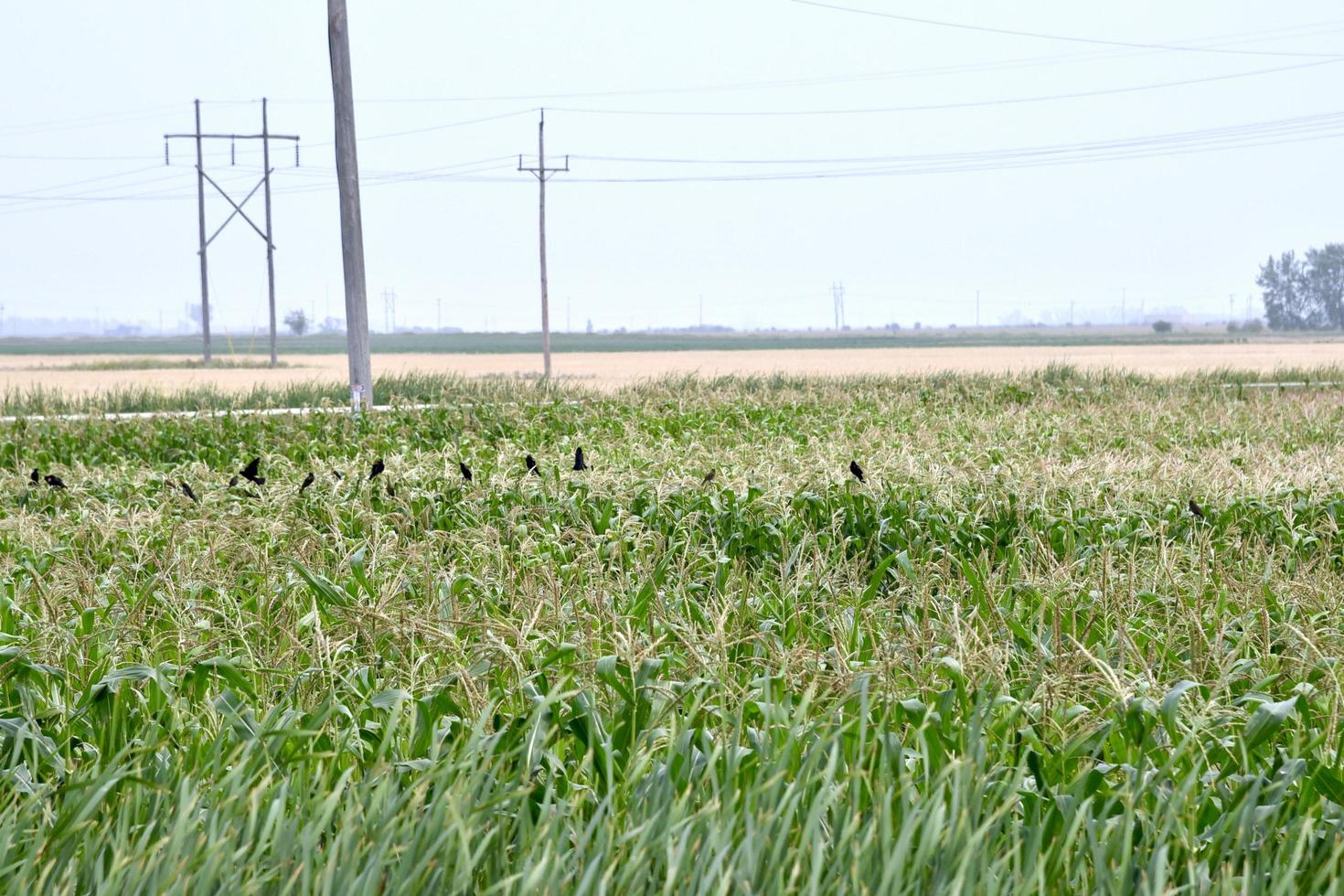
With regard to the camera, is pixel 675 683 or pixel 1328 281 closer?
pixel 675 683

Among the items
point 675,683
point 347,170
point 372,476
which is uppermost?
point 347,170

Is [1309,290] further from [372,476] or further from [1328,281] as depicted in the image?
[372,476]

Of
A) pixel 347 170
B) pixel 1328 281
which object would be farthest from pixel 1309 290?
pixel 347 170

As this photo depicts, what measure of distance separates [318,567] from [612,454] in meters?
4.49

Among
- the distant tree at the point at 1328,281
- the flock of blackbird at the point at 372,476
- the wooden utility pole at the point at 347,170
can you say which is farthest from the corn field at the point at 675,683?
the distant tree at the point at 1328,281

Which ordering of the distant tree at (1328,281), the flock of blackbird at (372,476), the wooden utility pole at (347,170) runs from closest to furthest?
the flock of blackbird at (372,476) < the wooden utility pole at (347,170) < the distant tree at (1328,281)

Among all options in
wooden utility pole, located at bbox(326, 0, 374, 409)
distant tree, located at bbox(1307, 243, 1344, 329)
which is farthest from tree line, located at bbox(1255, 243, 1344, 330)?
wooden utility pole, located at bbox(326, 0, 374, 409)

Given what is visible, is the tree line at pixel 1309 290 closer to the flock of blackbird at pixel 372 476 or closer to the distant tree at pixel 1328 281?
the distant tree at pixel 1328 281

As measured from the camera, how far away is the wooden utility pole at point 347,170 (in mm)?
16344

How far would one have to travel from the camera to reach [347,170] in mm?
16391

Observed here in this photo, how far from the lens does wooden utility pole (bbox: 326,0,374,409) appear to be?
16344mm

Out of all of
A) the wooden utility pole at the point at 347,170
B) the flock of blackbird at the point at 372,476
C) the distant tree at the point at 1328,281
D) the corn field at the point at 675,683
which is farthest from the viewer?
the distant tree at the point at 1328,281

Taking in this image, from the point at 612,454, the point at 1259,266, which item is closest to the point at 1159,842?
the point at 612,454

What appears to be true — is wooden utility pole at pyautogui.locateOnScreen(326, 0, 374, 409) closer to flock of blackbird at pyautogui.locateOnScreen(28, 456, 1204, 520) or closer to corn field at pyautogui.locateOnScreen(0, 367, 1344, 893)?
corn field at pyautogui.locateOnScreen(0, 367, 1344, 893)
